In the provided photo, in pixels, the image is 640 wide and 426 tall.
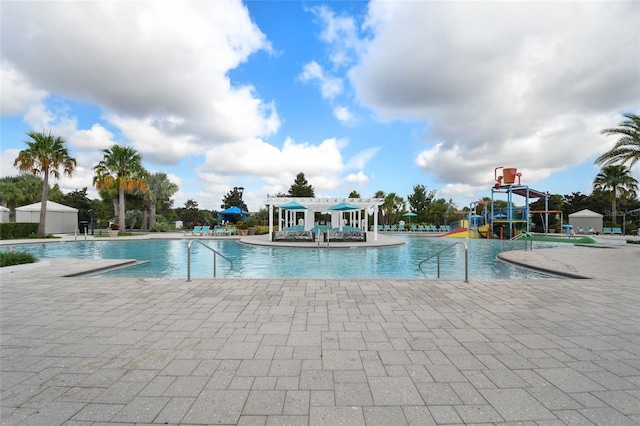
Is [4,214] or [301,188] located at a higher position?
[301,188]

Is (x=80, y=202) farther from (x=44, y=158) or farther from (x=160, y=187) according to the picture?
(x=44, y=158)

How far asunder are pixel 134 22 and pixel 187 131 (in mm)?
9155

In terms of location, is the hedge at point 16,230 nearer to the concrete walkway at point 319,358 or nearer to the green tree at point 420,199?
the concrete walkway at point 319,358

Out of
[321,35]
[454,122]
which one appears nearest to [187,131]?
[321,35]

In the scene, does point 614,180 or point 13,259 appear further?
point 614,180

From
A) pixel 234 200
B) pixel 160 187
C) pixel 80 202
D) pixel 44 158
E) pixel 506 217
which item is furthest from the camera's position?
pixel 234 200

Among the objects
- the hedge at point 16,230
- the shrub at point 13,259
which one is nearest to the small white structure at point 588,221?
the shrub at point 13,259

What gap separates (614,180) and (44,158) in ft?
157

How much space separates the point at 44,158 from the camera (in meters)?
19.5

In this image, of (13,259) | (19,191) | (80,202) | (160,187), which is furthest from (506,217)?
(80,202)

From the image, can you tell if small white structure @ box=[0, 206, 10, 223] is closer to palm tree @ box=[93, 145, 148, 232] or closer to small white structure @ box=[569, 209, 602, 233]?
palm tree @ box=[93, 145, 148, 232]

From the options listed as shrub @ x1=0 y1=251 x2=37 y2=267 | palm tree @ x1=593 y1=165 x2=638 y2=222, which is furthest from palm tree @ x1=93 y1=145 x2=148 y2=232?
palm tree @ x1=593 y1=165 x2=638 y2=222

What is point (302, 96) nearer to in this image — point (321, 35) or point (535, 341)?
point (321, 35)

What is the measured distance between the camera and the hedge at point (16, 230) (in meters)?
18.6
